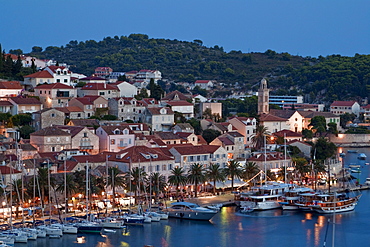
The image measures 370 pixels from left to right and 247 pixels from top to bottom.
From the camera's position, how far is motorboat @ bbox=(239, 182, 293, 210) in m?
52.4

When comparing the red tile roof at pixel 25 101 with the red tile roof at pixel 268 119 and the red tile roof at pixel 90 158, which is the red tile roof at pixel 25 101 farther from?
the red tile roof at pixel 268 119

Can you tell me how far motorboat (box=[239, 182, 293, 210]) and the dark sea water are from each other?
0.90m

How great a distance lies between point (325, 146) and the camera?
72.6 metres

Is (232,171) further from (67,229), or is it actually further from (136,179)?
(67,229)

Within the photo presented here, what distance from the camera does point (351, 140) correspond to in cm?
10131

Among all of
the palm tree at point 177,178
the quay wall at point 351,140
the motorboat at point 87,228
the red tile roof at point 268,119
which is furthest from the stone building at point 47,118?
the quay wall at point 351,140

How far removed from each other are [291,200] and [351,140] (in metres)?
50.2

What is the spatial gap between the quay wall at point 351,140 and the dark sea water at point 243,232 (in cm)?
4893

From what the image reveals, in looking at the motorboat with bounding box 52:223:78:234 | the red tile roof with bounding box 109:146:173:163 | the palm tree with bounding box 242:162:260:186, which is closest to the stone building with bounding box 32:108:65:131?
the red tile roof with bounding box 109:146:173:163

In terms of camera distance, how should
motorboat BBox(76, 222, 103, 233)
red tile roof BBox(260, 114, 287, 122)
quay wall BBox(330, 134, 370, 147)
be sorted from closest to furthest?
motorboat BBox(76, 222, 103, 233) < red tile roof BBox(260, 114, 287, 122) < quay wall BBox(330, 134, 370, 147)

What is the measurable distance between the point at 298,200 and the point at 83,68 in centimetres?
9871

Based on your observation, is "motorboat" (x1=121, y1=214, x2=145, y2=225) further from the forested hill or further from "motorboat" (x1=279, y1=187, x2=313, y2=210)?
the forested hill

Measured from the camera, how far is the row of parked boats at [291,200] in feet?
172

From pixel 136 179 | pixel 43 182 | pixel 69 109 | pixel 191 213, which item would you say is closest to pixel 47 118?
pixel 69 109
